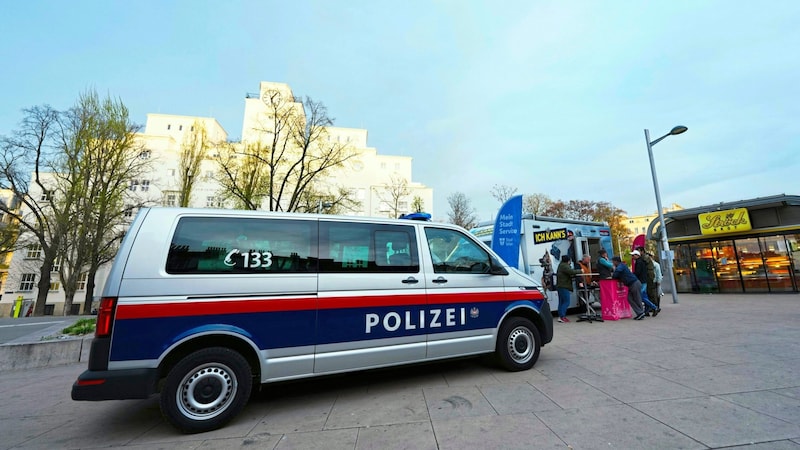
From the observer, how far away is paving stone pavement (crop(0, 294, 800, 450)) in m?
2.71

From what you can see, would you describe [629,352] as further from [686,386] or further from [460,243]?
[460,243]

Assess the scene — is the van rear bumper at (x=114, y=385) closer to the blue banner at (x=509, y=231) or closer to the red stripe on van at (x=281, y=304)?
the red stripe on van at (x=281, y=304)

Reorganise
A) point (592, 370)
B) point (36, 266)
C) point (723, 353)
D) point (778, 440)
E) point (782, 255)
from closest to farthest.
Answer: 1. point (778, 440)
2. point (592, 370)
3. point (723, 353)
4. point (782, 255)
5. point (36, 266)

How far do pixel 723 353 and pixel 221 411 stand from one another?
7.07 meters

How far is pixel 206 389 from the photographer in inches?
122

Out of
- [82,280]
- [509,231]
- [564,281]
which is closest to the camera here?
[564,281]

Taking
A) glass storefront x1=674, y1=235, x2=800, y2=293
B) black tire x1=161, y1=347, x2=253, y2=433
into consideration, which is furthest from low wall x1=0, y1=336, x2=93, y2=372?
glass storefront x1=674, y1=235, x2=800, y2=293

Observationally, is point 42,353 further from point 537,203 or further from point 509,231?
point 537,203

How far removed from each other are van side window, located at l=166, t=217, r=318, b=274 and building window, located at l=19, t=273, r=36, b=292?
152 feet

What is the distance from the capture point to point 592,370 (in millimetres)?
4445

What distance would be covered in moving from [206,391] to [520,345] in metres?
3.96

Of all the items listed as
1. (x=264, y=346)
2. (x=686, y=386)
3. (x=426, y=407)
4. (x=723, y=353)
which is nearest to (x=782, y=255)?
(x=723, y=353)

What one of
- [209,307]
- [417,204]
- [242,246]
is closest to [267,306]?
[209,307]

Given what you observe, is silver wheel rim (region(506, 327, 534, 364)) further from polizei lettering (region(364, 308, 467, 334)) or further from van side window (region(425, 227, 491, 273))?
van side window (region(425, 227, 491, 273))
